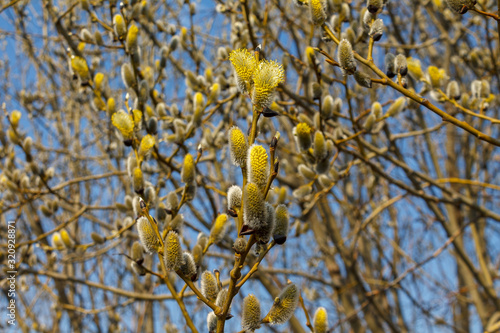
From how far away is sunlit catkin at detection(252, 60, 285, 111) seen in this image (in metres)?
0.97

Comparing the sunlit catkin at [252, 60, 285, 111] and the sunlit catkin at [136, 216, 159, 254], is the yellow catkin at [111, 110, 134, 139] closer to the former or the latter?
the sunlit catkin at [136, 216, 159, 254]

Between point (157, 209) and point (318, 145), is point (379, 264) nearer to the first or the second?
point (318, 145)

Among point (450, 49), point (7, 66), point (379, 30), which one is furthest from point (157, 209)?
point (7, 66)

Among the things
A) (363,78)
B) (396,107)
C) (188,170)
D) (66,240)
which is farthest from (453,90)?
(66,240)

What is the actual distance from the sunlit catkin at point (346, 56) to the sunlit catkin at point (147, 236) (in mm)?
743

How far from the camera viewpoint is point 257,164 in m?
0.91

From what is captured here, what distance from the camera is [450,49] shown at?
466cm

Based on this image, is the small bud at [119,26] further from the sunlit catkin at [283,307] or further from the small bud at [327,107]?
the sunlit catkin at [283,307]

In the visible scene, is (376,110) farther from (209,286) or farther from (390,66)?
(209,286)

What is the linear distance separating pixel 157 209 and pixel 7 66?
5.56m

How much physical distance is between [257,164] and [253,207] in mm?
88

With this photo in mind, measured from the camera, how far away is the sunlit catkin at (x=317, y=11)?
4.81ft

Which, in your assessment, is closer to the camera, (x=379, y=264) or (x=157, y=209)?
(x=157, y=209)

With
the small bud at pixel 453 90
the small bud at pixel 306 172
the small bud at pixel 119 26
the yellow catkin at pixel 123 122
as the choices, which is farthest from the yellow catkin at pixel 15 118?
the small bud at pixel 453 90
